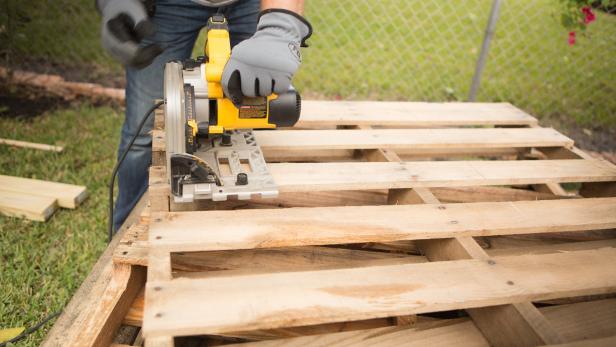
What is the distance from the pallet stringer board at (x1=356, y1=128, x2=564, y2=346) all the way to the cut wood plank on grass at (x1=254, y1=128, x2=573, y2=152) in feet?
1.94

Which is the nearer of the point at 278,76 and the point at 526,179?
the point at 278,76

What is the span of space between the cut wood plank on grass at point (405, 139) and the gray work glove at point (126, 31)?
57 cm

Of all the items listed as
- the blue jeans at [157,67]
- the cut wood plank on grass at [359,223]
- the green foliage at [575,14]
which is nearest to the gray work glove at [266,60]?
the cut wood plank on grass at [359,223]

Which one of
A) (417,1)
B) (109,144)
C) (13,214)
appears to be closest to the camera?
(13,214)

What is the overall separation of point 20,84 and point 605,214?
4.18 meters

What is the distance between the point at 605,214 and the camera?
1706 mm

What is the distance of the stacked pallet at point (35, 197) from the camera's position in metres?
2.48

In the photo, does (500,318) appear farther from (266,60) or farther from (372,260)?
(266,60)

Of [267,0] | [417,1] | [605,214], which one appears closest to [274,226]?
[267,0]

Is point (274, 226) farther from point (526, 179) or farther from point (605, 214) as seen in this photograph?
point (605, 214)

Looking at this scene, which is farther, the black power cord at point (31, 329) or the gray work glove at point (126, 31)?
the black power cord at point (31, 329)

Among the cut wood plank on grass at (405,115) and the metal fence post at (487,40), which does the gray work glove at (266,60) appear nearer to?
the cut wood plank on grass at (405,115)

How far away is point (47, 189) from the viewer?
8.67ft

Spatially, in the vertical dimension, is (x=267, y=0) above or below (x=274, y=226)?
above
